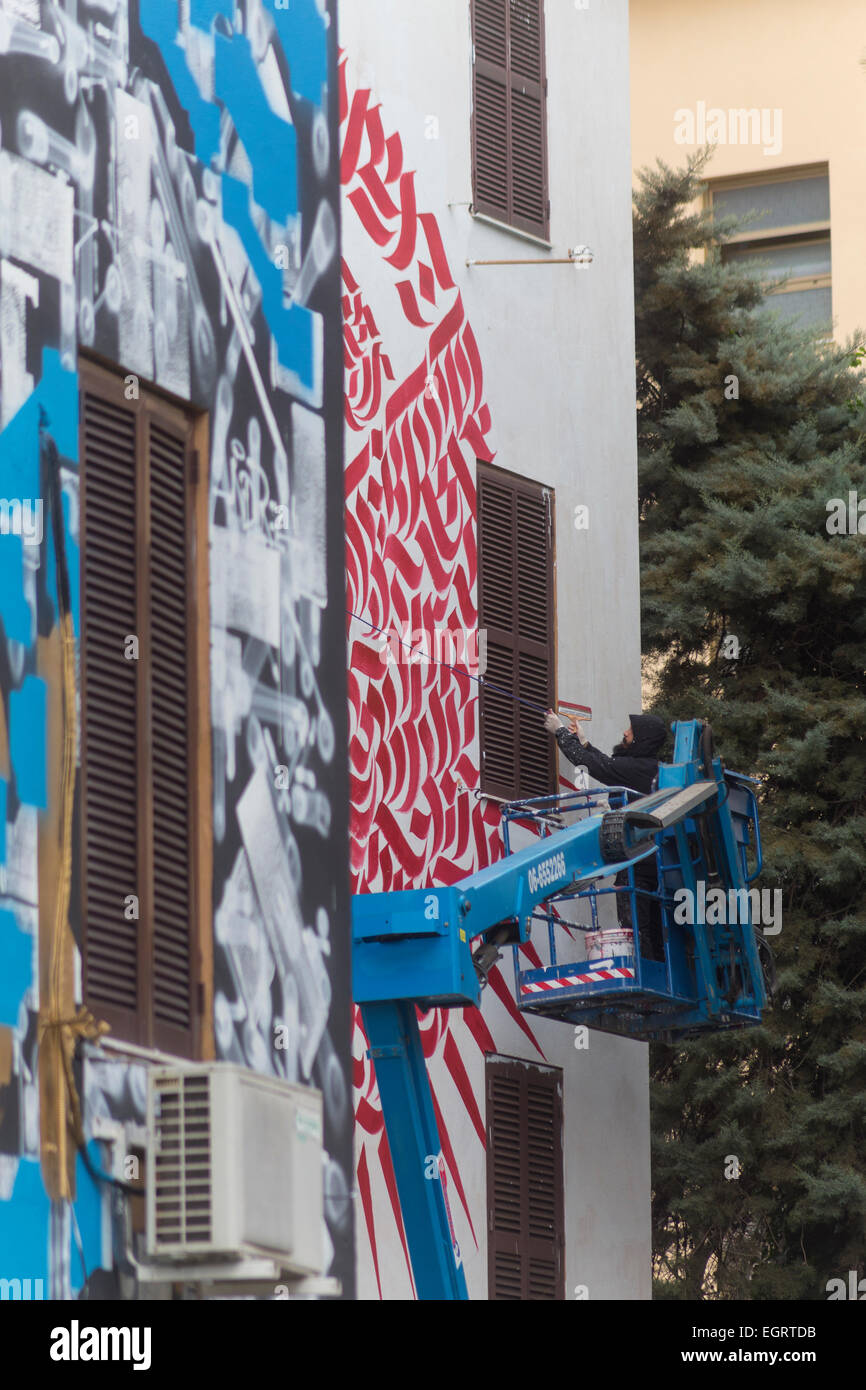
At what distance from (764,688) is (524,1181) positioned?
22.6ft

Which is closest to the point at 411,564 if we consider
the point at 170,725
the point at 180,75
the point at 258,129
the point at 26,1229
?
the point at 258,129

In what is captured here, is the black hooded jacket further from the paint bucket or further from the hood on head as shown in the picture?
the paint bucket

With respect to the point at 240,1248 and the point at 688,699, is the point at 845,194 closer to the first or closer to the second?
the point at 688,699

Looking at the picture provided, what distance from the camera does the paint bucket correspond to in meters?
15.0

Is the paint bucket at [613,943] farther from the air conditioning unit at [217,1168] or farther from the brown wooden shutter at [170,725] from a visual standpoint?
the air conditioning unit at [217,1168]

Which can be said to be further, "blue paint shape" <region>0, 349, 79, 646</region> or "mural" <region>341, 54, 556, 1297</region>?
"mural" <region>341, 54, 556, 1297</region>

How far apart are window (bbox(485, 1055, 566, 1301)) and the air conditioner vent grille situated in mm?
7808

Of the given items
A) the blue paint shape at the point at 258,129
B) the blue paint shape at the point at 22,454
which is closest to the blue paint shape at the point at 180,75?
the blue paint shape at the point at 258,129

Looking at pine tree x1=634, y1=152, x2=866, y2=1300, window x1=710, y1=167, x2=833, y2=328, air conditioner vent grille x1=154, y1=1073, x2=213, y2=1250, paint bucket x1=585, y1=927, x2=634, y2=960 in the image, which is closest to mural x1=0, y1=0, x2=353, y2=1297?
air conditioner vent grille x1=154, y1=1073, x2=213, y2=1250

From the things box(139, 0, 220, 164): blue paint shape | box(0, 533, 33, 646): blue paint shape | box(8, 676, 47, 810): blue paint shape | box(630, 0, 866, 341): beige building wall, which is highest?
box(630, 0, 866, 341): beige building wall

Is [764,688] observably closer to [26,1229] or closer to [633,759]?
[633,759]

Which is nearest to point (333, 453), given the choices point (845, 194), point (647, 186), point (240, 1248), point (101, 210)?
point (101, 210)

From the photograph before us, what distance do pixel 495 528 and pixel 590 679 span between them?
153cm

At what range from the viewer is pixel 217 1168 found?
8414 mm
